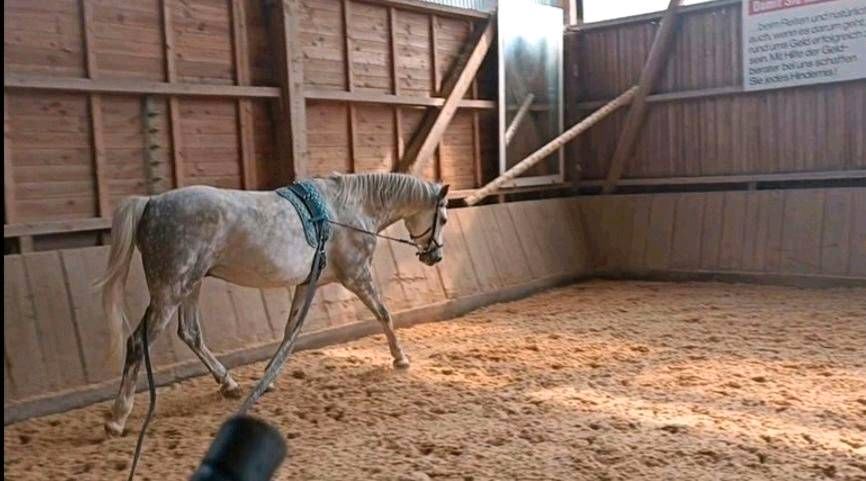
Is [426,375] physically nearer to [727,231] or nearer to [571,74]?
[727,231]

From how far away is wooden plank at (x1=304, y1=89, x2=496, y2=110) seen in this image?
6.10 m

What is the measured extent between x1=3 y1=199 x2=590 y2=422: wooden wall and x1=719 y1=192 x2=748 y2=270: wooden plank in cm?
151

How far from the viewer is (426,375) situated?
474cm

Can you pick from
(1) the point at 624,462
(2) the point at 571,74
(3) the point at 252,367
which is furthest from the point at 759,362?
(2) the point at 571,74

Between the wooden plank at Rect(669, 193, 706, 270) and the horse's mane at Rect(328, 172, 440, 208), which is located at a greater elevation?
the horse's mane at Rect(328, 172, 440, 208)

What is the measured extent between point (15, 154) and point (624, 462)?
3752mm

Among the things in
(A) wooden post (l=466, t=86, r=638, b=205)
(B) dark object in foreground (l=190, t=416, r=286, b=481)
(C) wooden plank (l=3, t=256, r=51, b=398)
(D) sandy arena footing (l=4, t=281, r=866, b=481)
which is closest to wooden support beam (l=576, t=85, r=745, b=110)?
(A) wooden post (l=466, t=86, r=638, b=205)

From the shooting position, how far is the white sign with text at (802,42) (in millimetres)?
6914

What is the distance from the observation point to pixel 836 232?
7.09m

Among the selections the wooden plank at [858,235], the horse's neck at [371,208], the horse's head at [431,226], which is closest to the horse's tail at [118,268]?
the horse's neck at [371,208]

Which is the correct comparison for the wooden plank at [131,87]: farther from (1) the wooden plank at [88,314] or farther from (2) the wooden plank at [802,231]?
(2) the wooden plank at [802,231]

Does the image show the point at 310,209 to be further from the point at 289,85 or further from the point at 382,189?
the point at 289,85

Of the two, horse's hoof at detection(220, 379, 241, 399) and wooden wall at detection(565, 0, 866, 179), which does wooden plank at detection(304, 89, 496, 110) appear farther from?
horse's hoof at detection(220, 379, 241, 399)

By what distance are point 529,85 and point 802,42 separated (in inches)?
105
